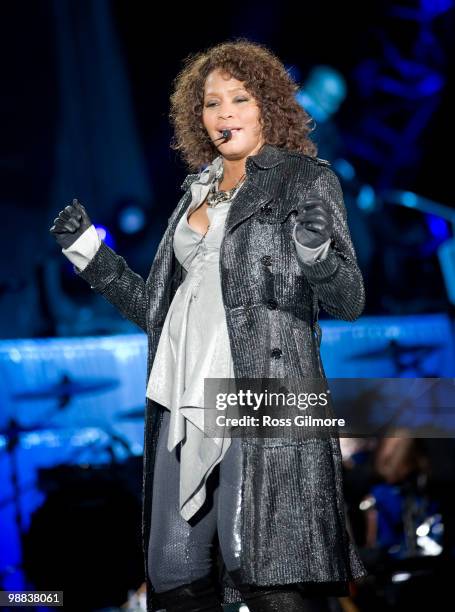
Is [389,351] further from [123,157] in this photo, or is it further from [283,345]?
[283,345]

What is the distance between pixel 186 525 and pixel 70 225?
2.53ft

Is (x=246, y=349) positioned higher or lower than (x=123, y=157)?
Answer: lower

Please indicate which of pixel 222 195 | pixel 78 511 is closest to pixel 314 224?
pixel 222 195

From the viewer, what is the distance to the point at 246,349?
181cm

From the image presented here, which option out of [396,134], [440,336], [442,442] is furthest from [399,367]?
[396,134]

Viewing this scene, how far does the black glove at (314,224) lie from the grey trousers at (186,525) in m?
0.43

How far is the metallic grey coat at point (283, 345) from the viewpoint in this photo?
5.66ft

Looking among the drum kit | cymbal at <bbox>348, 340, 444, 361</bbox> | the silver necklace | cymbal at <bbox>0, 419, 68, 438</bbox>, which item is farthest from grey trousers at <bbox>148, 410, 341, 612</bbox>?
cymbal at <bbox>348, 340, 444, 361</bbox>

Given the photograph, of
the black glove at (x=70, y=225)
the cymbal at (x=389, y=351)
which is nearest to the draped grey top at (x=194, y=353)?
the black glove at (x=70, y=225)

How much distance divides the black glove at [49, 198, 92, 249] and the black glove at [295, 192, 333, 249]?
2.15ft

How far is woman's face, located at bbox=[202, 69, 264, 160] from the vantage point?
202 centimetres

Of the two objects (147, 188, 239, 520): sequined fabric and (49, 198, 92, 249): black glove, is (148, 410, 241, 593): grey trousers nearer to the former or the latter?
(147, 188, 239, 520): sequined fabric

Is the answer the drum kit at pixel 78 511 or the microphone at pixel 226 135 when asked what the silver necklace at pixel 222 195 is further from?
the drum kit at pixel 78 511

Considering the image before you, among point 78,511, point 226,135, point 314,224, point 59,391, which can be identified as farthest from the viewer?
point 59,391
